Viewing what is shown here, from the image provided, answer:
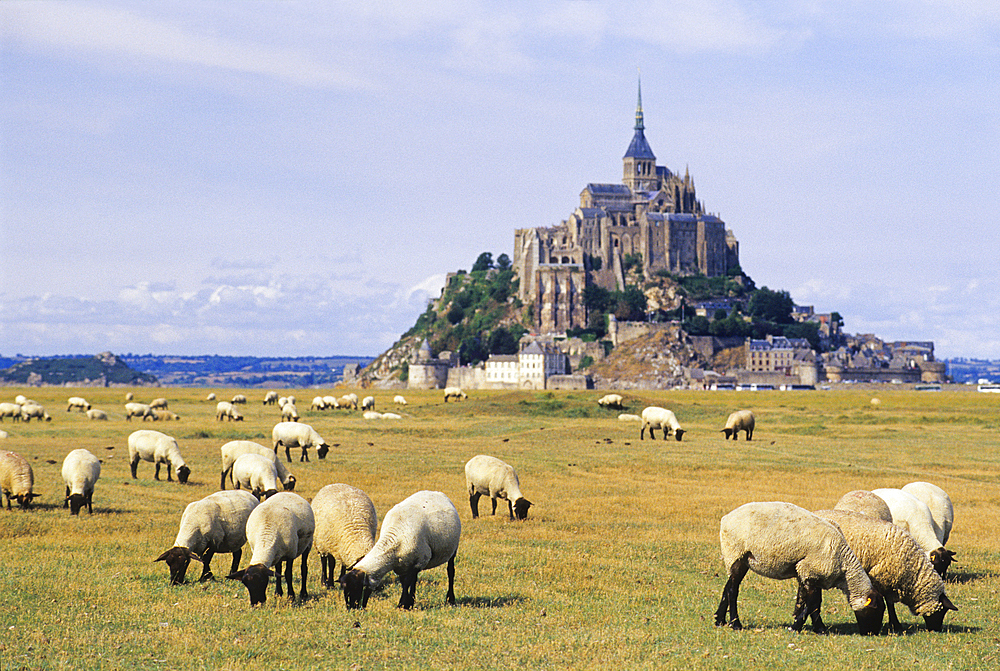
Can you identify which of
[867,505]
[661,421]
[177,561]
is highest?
[867,505]

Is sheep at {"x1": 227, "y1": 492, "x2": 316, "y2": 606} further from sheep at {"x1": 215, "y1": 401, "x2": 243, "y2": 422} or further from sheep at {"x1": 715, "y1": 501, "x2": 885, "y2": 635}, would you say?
sheep at {"x1": 215, "y1": 401, "x2": 243, "y2": 422}

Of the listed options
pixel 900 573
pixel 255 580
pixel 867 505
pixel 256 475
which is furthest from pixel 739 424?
pixel 255 580

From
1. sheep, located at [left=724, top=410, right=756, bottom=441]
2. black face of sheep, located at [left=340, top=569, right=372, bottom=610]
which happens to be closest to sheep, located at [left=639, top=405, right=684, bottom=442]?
sheep, located at [left=724, top=410, right=756, bottom=441]

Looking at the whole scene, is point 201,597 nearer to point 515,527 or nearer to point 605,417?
point 515,527

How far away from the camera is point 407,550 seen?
53.9 feet

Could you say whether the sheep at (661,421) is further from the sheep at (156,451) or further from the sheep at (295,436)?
the sheep at (156,451)

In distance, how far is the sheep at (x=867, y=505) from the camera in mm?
18453

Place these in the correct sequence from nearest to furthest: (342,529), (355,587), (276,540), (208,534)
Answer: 1. (355,587)
2. (276,540)
3. (342,529)
4. (208,534)

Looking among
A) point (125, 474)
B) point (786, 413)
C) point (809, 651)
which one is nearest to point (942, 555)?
point (809, 651)

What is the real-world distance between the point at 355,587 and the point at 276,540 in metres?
1.88

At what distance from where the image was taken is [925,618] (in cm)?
1578

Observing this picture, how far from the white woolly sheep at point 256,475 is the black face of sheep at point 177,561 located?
25.8 ft

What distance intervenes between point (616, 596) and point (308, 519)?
18.4 feet

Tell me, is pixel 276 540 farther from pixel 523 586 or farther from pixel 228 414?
pixel 228 414
